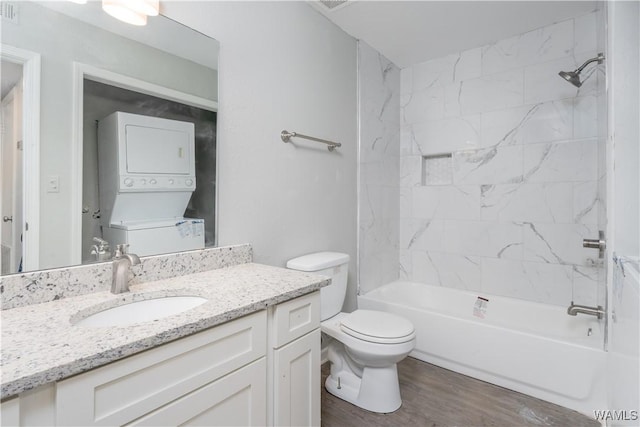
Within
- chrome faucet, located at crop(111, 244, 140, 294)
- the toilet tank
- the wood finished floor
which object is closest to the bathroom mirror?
chrome faucet, located at crop(111, 244, 140, 294)

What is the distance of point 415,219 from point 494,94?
1172 millimetres

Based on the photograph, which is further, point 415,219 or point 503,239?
point 415,219

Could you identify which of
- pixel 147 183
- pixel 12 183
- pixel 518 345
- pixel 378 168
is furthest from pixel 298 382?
pixel 378 168

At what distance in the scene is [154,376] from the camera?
0.79 meters

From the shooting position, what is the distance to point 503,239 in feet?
8.18

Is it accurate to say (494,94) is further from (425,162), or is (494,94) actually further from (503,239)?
(503,239)

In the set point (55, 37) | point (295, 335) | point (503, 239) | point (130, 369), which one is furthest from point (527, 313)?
point (55, 37)

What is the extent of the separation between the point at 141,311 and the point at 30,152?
606 millimetres

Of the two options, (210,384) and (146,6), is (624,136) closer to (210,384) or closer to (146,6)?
(210,384)

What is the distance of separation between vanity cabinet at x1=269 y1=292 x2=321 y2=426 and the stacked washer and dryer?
58cm

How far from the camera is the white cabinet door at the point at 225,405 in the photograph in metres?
0.82

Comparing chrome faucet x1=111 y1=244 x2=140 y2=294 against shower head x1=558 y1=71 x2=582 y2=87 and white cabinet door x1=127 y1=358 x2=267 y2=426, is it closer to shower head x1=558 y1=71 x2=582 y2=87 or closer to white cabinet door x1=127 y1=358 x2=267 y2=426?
white cabinet door x1=127 y1=358 x2=267 y2=426

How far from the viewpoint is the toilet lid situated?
5.32 ft

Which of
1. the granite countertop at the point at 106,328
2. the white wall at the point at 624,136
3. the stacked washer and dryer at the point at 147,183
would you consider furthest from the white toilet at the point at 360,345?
the white wall at the point at 624,136
